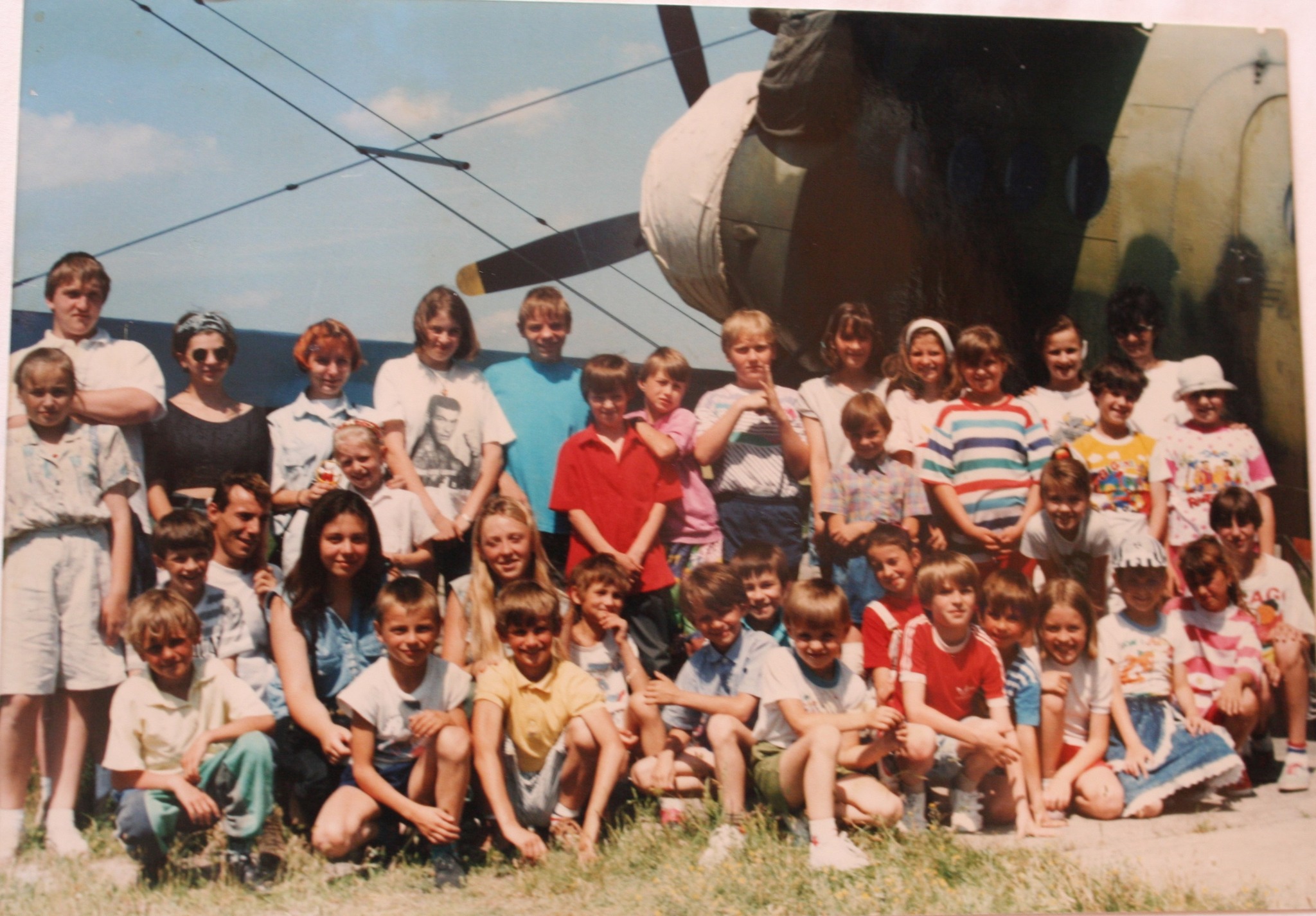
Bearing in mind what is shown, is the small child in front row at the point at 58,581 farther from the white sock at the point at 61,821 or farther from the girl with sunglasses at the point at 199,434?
the girl with sunglasses at the point at 199,434

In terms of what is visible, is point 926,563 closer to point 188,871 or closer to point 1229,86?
point 1229,86

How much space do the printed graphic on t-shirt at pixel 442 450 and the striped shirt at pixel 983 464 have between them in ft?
5.61

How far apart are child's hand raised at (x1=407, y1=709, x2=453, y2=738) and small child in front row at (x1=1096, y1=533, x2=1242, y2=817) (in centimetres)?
240

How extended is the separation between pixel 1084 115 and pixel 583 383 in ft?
7.54

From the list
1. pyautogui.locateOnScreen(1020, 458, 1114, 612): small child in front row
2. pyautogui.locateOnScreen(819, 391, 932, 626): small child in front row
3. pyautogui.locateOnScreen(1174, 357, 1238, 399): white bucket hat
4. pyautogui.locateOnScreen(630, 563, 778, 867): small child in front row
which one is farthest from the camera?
pyautogui.locateOnScreen(1174, 357, 1238, 399): white bucket hat

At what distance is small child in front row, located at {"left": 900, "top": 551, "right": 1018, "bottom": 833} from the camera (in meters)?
3.86

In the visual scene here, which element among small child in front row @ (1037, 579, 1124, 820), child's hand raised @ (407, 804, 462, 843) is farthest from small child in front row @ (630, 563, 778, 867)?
small child in front row @ (1037, 579, 1124, 820)

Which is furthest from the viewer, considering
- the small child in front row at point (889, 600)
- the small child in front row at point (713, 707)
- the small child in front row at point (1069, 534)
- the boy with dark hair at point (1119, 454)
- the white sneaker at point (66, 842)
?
the boy with dark hair at point (1119, 454)

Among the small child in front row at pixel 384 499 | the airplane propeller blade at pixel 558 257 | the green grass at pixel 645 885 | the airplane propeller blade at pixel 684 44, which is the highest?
the airplane propeller blade at pixel 684 44

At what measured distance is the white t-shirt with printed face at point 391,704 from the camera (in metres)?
3.63

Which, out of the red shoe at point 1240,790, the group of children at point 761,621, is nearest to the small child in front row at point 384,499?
the group of children at point 761,621

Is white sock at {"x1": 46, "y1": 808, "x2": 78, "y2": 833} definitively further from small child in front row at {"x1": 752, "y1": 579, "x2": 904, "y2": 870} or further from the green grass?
small child in front row at {"x1": 752, "y1": 579, "x2": 904, "y2": 870}

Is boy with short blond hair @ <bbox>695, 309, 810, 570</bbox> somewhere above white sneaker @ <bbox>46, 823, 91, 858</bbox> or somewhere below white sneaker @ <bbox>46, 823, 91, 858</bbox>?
above

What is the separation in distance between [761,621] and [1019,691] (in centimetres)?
98
